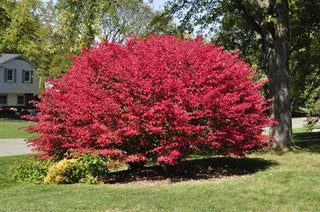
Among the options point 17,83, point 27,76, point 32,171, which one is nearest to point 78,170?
point 32,171

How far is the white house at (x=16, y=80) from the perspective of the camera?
44.0m

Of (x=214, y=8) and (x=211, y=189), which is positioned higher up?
(x=214, y=8)

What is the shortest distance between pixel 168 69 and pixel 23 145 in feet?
39.1

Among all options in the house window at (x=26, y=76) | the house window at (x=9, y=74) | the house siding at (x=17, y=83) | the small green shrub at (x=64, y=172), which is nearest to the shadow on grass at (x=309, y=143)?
the small green shrub at (x=64, y=172)

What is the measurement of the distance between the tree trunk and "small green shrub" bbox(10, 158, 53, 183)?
6.85 meters

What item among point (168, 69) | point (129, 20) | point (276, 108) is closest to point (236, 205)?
point (168, 69)

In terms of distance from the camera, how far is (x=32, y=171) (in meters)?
9.47

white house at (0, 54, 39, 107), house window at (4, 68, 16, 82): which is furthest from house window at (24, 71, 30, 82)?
house window at (4, 68, 16, 82)

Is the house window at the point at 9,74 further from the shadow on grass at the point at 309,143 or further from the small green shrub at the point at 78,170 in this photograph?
the small green shrub at the point at 78,170

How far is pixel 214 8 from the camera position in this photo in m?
16.8

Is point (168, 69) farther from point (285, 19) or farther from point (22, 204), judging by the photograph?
point (285, 19)

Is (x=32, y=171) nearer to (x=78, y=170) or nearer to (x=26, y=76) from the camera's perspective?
(x=78, y=170)

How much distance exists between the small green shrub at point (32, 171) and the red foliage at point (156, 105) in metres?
0.45

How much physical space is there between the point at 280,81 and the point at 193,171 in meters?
5.14
